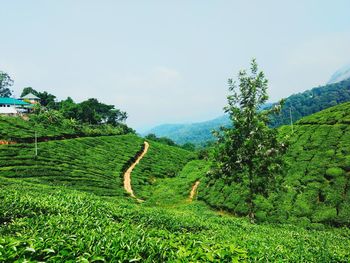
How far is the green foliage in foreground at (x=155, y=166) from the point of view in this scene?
160 ft

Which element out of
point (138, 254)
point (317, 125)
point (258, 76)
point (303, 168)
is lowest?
point (303, 168)

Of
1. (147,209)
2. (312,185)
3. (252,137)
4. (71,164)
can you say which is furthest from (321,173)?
(71,164)

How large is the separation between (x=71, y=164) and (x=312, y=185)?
1404 inches

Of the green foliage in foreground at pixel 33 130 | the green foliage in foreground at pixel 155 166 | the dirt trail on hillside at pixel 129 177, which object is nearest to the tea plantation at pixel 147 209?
the green foliage in foreground at pixel 155 166

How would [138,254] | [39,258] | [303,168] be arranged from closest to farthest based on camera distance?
[39,258]
[138,254]
[303,168]

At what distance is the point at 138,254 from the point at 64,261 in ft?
4.12

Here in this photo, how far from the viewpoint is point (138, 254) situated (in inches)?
201

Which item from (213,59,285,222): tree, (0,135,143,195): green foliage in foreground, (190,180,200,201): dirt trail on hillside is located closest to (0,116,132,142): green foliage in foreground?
(0,135,143,195): green foliage in foreground

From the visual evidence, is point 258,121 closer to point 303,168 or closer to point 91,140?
point 303,168

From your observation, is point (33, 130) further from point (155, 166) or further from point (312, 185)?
point (312, 185)

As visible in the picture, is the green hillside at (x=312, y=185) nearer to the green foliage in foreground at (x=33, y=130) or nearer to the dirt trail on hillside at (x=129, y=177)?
the dirt trail on hillside at (x=129, y=177)

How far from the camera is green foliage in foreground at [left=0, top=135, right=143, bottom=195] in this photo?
3719 cm

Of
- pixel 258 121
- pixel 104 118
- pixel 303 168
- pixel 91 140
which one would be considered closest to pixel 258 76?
pixel 258 121

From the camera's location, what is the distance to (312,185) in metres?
30.6
